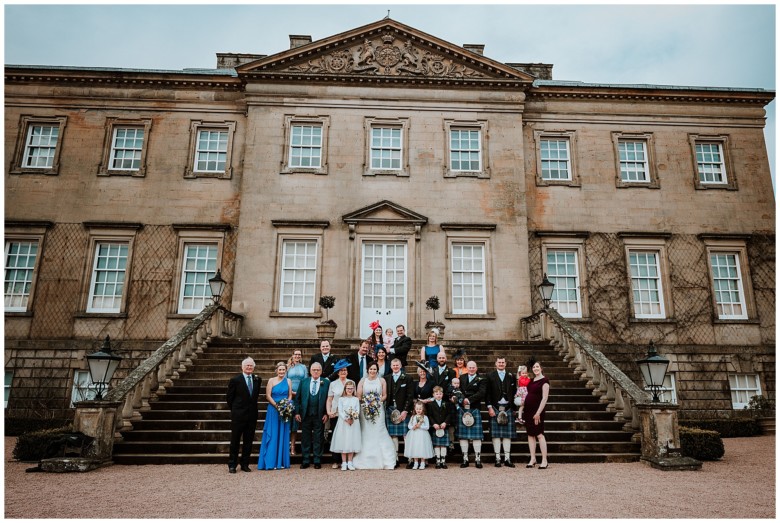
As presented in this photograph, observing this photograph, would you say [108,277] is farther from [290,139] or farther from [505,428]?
[505,428]

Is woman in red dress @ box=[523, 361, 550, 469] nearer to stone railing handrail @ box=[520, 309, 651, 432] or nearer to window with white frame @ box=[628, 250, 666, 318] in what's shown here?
stone railing handrail @ box=[520, 309, 651, 432]

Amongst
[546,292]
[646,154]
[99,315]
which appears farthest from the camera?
[646,154]

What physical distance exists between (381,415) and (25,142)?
714 inches

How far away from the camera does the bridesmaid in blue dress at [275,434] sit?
30.3 ft

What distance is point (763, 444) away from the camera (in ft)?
44.6

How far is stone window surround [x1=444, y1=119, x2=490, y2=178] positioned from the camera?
63.9 feet

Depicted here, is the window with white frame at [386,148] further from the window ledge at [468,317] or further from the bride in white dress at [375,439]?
the bride in white dress at [375,439]

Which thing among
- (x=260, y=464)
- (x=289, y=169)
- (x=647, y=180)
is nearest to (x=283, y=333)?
(x=289, y=169)

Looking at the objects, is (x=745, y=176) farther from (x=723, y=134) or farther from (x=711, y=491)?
(x=711, y=491)

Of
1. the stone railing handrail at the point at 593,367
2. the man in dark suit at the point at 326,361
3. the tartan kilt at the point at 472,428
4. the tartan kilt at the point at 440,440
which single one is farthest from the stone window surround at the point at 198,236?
the tartan kilt at the point at 472,428

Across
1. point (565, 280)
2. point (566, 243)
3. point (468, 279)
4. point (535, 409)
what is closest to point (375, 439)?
point (535, 409)

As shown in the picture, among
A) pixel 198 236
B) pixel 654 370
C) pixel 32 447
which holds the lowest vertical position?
pixel 32 447

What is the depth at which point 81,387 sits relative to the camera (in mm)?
16906

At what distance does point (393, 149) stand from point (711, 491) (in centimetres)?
1499
